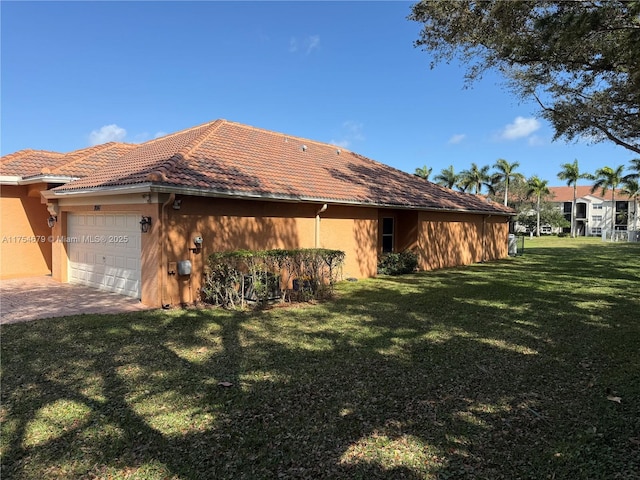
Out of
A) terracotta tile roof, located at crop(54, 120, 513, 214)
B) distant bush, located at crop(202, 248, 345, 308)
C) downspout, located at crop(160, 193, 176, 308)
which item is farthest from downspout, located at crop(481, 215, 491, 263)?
downspout, located at crop(160, 193, 176, 308)

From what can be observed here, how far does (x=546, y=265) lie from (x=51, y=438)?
21249mm

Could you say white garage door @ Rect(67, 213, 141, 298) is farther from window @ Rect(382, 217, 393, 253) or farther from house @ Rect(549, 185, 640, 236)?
house @ Rect(549, 185, 640, 236)

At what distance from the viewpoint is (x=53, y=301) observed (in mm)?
9797

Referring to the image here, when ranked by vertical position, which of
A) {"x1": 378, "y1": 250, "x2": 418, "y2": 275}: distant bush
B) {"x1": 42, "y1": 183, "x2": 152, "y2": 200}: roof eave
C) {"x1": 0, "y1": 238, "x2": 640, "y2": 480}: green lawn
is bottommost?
{"x1": 0, "y1": 238, "x2": 640, "y2": 480}: green lawn

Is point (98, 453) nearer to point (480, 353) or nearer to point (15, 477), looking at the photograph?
point (15, 477)

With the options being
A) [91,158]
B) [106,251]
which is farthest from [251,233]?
[91,158]

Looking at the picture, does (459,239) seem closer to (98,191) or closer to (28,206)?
(98,191)

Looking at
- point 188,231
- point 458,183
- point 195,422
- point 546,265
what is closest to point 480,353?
point 195,422

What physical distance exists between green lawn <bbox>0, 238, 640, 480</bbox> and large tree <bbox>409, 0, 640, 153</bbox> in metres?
5.83

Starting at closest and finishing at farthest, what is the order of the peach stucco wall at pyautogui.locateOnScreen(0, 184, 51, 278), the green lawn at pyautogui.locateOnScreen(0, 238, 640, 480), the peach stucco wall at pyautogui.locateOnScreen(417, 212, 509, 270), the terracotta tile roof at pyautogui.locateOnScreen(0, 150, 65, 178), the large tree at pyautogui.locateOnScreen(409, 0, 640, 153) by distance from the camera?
the green lawn at pyautogui.locateOnScreen(0, 238, 640, 480) → the large tree at pyautogui.locateOnScreen(409, 0, 640, 153) → the peach stucco wall at pyautogui.locateOnScreen(0, 184, 51, 278) → the terracotta tile roof at pyautogui.locateOnScreen(0, 150, 65, 178) → the peach stucco wall at pyautogui.locateOnScreen(417, 212, 509, 270)

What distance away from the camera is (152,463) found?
3.33 metres

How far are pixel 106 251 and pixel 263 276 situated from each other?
4.95 meters

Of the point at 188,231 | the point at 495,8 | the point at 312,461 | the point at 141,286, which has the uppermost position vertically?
the point at 495,8

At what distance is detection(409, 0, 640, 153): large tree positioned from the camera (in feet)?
25.9
